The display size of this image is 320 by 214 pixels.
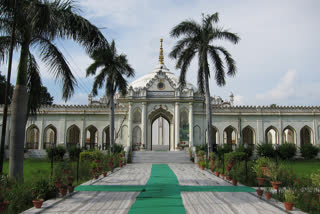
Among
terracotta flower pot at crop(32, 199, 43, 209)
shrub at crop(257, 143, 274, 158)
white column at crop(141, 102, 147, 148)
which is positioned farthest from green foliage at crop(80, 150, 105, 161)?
shrub at crop(257, 143, 274, 158)

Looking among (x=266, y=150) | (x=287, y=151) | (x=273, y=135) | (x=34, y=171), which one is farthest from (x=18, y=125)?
(x=273, y=135)

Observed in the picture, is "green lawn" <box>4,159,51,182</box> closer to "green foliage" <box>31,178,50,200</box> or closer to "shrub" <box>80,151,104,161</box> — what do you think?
"green foliage" <box>31,178,50,200</box>

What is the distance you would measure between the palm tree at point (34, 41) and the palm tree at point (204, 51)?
1154 centimetres

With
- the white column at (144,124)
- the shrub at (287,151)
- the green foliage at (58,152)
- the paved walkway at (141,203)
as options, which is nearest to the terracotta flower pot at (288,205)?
the paved walkway at (141,203)

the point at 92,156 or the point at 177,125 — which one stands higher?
the point at 177,125

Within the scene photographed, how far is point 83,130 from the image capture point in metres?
33.3

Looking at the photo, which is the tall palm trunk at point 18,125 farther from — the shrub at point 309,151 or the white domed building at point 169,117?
the shrub at point 309,151

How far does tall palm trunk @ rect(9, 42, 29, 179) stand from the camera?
32.3 ft

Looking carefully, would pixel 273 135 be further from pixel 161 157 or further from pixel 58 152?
pixel 58 152

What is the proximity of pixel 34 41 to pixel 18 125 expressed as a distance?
3.43m

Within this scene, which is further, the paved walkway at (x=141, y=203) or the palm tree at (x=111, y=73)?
the palm tree at (x=111, y=73)

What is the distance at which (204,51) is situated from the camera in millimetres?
20844

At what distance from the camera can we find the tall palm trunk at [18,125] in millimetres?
9844

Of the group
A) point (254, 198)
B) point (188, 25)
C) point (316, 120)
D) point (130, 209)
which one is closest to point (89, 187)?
point (130, 209)
